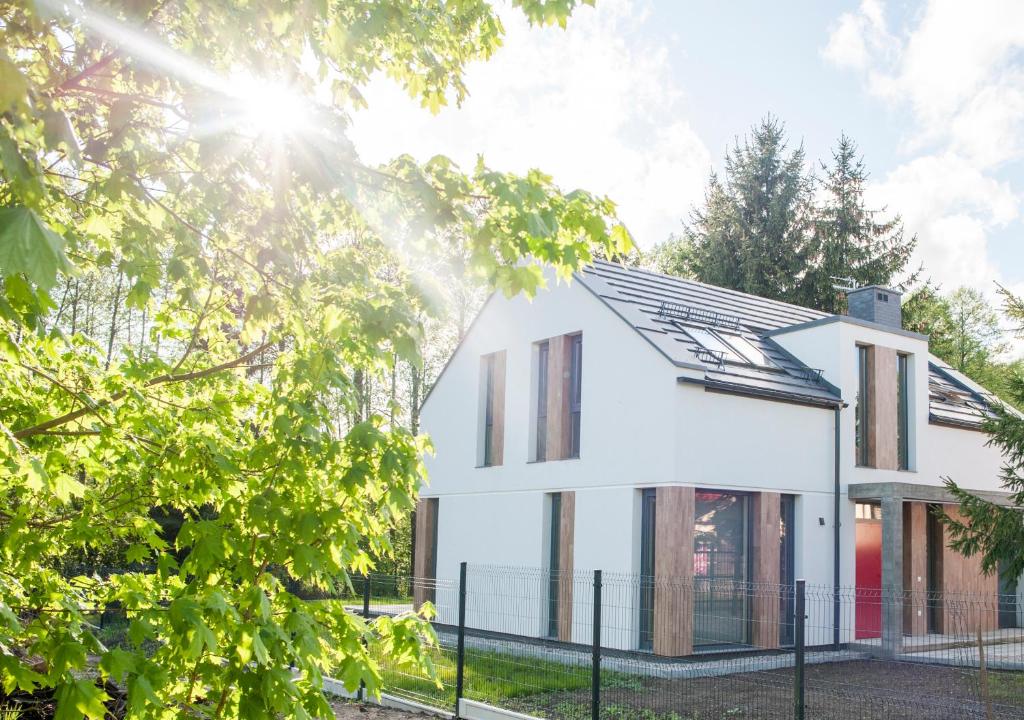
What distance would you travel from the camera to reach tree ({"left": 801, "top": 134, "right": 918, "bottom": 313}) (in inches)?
1558

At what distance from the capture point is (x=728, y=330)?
17.4m

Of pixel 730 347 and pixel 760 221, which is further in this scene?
pixel 760 221

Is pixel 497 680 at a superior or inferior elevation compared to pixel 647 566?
inferior

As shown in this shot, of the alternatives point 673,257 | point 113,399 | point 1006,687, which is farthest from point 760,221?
point 113,399

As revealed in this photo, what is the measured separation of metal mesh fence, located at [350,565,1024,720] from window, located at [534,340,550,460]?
2.27m

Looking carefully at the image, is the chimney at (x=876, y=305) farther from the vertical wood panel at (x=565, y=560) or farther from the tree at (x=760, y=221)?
the tree at (x=760, y=221)

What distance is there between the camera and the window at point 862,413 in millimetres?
17281

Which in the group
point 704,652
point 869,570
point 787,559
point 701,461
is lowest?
point 704,652

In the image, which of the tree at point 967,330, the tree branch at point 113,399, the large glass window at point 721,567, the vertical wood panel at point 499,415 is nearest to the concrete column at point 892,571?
the large glass window at point 721,567

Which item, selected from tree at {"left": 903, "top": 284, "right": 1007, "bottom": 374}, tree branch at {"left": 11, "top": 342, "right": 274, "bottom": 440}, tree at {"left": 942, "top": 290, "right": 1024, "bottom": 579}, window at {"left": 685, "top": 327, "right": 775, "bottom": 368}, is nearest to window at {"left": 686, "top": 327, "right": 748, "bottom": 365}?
window at {"left": 685, "top": 327, "right": 775, "bottom": 368}

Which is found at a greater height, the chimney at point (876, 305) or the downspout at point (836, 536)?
the chimney at point (876, 305)

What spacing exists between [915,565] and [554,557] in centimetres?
665

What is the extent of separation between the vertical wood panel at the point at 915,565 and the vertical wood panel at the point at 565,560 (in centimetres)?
609

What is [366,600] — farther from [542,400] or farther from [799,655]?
[542,400]
